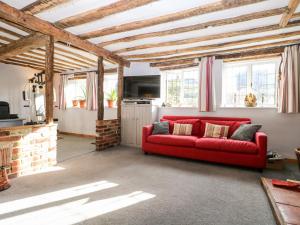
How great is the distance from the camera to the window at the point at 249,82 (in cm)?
413

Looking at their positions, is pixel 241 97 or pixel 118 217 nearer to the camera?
pixel 118 217

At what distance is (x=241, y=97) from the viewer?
174 inches

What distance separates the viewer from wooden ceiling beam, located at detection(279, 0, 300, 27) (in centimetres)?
217

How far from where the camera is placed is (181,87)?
16.7 feet

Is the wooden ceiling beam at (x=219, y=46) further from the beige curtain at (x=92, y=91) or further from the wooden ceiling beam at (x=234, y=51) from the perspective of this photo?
the beige curtain at (x=92, y=91)

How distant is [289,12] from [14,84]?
7456 mm

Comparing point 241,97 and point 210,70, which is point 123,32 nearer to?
point 210,70

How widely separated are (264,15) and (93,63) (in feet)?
15.2

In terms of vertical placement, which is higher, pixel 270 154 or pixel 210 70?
pixel 210 70

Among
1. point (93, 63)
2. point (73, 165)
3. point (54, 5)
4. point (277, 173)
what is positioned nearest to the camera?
point (54, 5)

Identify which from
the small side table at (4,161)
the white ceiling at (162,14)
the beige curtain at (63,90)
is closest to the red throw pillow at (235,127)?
the white ceiling at (162,14)

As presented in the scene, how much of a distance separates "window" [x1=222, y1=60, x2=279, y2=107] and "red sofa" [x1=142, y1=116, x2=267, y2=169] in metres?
0.76

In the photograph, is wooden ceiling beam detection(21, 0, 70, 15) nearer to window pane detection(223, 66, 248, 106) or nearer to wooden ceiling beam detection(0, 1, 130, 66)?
wooden ceiling beam detection(0, 1, 130, 66)

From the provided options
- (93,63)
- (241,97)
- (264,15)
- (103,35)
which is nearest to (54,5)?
(103,35)
